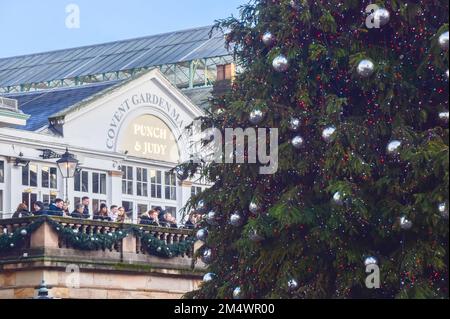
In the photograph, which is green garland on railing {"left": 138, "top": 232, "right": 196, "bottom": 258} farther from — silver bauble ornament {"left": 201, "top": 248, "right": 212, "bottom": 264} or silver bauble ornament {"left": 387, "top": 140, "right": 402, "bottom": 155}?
silver bauble ornament {"left": 387, "top": 140, "right": 402, "bottom": 155}

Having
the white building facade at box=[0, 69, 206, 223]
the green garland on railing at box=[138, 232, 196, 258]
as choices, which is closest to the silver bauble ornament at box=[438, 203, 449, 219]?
the green garland on railing at box=[138, 232, 196, 258]

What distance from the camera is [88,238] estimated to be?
114 feet

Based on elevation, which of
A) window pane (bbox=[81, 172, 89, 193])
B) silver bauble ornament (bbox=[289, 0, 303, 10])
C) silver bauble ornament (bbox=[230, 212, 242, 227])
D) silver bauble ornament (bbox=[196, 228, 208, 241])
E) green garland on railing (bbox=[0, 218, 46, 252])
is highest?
window pane (bbox=[81, 172, 89, 193])

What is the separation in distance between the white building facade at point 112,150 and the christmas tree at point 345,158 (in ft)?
44.3

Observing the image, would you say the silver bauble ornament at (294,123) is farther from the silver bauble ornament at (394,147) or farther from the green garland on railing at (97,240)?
the green garland on railing at (97,240)

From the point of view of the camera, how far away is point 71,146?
40406mm

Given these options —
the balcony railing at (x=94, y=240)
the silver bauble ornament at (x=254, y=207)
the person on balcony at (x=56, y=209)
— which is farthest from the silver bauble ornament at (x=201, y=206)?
the person on balcony at (x=56, y=209)

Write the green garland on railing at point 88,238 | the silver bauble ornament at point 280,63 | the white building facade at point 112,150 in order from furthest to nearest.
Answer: the white building facade at point 112,150 < the green garland on railing at point 88,238 < the silver bauble ornament at point 280,63

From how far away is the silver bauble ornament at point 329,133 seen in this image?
22766 millimetres

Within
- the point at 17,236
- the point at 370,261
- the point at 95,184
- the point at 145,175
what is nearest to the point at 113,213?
the point at 17,236

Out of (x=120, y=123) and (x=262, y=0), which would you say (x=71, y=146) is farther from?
(x=262, y=0)

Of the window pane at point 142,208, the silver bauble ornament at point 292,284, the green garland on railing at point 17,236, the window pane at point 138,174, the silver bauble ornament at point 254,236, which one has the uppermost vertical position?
the window pane at point 138,174

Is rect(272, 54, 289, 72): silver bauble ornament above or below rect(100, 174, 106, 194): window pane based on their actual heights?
below

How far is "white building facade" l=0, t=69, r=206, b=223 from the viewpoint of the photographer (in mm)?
38781
